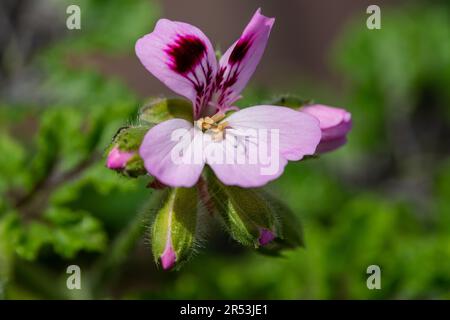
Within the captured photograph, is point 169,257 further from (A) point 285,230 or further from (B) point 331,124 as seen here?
(B) point 331,124

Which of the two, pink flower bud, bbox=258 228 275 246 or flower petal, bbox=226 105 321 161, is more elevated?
flower petal, bbox=226 105 321 161

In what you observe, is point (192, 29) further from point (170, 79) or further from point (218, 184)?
point (218, 184)

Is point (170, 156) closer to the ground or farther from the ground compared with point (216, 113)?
closer to the ground

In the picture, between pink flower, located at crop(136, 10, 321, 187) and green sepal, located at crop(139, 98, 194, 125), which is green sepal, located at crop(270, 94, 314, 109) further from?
green sepal, located at crop(139, 98, 194, 125)

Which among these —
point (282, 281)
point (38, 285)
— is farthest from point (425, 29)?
point (38, 285)

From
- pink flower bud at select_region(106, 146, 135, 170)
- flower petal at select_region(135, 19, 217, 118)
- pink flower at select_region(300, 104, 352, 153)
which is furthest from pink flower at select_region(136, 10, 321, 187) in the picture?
pink flower at select_region(300, 104, 352, 153)

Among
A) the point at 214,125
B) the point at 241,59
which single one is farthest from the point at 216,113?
the point at 241,59
